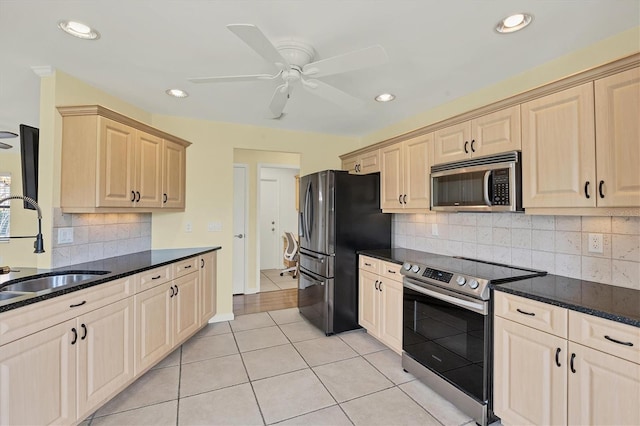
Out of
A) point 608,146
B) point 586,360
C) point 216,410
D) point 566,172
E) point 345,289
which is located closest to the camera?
point 586,360

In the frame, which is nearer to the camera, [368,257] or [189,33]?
[189,33]

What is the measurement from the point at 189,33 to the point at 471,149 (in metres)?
2.14

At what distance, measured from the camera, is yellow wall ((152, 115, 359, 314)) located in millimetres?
3453

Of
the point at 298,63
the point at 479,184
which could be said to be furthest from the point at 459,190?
the point at 298,63

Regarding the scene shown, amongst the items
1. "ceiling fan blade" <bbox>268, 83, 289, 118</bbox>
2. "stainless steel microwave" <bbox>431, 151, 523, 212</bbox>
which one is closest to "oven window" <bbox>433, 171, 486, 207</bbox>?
"stainless steel microwave" <bbox>431, 151, 523, 212</bbox>

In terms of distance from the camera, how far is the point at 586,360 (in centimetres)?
142

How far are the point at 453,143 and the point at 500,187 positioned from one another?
0.60m

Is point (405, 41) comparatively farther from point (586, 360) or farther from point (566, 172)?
point (586, 360)

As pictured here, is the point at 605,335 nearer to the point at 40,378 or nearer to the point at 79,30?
the point at 40,378

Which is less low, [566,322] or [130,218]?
[130,218]

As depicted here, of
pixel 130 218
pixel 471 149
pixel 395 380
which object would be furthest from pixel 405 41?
pixel 130 218

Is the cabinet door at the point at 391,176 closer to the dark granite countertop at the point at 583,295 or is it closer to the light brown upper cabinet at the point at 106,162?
the dark granite countertop at the point at 583,295

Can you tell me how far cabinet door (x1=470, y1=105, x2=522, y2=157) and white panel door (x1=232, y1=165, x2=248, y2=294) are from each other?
3519mm

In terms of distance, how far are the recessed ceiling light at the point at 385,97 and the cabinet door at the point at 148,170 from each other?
2.20 metres
